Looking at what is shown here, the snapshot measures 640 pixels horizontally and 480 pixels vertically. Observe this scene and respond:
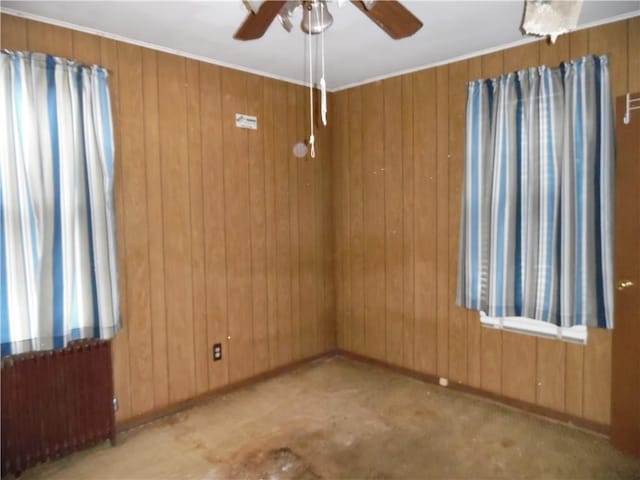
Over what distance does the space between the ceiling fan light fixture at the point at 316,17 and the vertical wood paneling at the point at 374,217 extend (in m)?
2.12

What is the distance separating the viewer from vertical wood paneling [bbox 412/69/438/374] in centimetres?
346

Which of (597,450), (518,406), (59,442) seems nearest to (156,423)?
(59,442)

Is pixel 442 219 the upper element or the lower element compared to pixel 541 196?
lower

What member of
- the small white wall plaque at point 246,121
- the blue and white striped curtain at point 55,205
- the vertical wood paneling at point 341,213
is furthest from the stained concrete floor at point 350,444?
the small white wall plaque at point 246,121

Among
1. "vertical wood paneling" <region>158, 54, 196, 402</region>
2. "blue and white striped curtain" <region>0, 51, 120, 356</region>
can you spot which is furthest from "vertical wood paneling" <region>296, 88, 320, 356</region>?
"blue and white striped curtain" <region>0, 51, 120, 356</region>

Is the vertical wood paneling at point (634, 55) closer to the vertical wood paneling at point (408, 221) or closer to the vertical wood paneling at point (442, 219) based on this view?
the vertical wood paneling at point (442, 219)

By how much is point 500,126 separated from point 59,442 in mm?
3168

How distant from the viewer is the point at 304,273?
397 cm

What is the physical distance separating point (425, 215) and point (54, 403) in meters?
2.68

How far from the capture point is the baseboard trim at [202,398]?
2.90m

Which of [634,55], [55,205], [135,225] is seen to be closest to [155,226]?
[135,225]

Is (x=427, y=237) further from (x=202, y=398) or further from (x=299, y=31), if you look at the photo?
(x=202, y=398)

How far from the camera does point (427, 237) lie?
3.53 meters

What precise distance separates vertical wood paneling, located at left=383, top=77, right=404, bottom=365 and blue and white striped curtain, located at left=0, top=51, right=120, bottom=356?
6.80 ft
